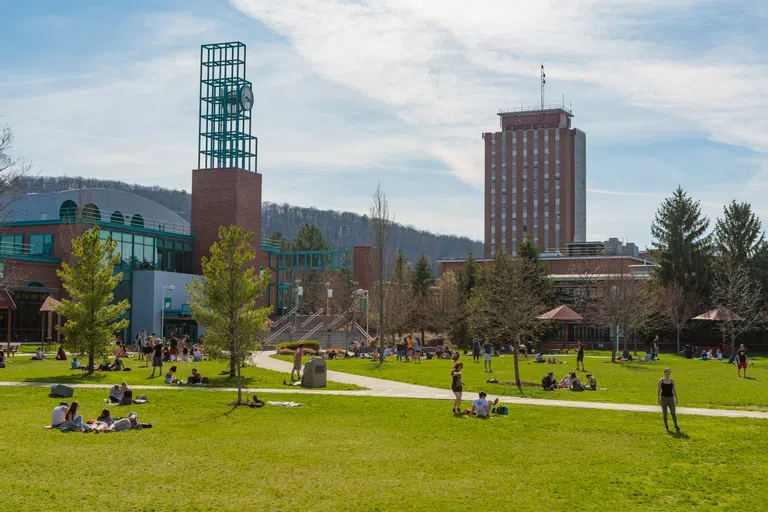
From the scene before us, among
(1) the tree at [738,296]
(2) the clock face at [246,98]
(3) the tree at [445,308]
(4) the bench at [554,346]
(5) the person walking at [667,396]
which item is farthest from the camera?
(2) the clock face at [246,98]

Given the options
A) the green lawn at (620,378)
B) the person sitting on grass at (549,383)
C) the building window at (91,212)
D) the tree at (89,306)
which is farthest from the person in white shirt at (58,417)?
the building window at (91,212)

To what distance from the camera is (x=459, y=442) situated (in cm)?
1861

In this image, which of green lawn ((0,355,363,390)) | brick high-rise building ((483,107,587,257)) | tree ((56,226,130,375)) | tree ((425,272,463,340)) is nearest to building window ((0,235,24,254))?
green lawn ((0,355,363,390))

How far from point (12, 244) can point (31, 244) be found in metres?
1.51

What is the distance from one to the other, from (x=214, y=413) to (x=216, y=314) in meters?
8.25

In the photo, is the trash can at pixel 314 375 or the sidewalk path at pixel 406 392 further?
the trash can at pixel 314 375

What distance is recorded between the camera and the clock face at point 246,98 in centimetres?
7500

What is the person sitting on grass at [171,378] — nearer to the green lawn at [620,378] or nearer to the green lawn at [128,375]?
the green lawn at [128,375]

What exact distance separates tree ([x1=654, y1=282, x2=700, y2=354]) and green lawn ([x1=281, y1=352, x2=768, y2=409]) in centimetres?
1135

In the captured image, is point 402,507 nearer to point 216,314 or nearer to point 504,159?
point 216,314

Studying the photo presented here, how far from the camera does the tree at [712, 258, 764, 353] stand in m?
55.3

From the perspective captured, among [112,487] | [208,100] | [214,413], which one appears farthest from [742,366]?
[208,100]

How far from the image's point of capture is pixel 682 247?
66.4 m

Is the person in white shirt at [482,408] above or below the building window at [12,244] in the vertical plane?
below
